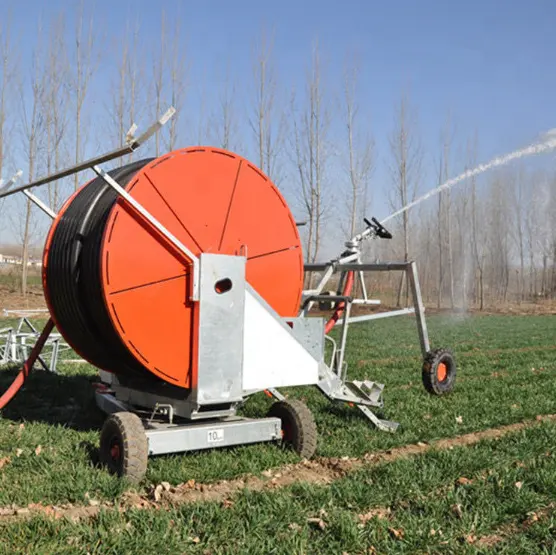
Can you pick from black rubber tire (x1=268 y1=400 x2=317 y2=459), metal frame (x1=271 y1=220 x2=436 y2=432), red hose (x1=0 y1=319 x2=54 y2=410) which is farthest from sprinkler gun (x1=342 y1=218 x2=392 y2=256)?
red hose (x1=0 y1=319 x2=54 y2=410)

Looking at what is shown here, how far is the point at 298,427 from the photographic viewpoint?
5977mm

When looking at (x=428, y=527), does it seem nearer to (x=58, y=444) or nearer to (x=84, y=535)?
(x=84, y=535)

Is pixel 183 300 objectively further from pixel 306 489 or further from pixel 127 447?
pixel 306 489

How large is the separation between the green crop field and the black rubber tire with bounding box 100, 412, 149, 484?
4.7 inches

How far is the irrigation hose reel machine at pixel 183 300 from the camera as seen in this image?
5.27 meters

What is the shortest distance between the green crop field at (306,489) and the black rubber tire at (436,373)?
0.47 meters

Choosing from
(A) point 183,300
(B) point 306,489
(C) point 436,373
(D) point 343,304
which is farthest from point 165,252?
(C) point 436,373

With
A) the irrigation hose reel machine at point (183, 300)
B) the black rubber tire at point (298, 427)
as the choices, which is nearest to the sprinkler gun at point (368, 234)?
the irrigation hose reel machine at point (183, 300)

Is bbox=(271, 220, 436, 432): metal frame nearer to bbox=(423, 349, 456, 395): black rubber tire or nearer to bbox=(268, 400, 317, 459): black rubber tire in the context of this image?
bbox=(423, 349, 456, 395): black rubber tire

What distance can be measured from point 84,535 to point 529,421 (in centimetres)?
586

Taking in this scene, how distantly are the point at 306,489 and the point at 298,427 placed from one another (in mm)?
1090

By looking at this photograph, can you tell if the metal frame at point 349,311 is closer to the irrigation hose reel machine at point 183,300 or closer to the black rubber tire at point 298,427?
the irrigation hose reel machine at point 183,300

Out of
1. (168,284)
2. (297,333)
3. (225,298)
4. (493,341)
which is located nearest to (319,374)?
(297,333)

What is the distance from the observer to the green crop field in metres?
4.03
